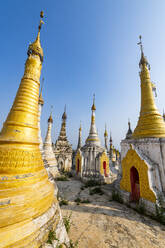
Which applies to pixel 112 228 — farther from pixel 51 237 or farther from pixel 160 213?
pixel 51 237

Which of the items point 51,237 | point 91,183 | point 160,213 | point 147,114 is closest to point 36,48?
point 51,237

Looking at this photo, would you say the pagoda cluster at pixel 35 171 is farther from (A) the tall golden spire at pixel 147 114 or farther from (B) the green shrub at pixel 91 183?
(B) the green shrub at pixel 91 183

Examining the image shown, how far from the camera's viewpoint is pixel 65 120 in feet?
75.4

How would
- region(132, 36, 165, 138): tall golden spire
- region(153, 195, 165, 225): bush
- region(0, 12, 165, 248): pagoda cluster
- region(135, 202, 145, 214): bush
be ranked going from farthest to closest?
region(132, 36, 165, 138): tall golden spire → region(135, 202, 145, 214): bush → region(153, 195, 165, 225): bush → region(0, 12, 165, 248): pagoda cluster

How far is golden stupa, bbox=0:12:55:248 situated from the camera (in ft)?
8.11

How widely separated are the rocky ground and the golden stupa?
7.29 feet

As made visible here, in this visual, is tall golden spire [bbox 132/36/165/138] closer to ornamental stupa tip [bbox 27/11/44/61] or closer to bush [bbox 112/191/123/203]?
bush [bbox 112/191/123/203]

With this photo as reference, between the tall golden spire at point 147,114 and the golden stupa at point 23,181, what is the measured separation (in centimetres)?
773

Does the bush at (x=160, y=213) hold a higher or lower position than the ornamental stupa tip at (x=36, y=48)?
lower

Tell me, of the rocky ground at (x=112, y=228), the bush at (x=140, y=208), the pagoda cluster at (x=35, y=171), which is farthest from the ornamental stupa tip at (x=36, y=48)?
the bush at (x=140, y=208)

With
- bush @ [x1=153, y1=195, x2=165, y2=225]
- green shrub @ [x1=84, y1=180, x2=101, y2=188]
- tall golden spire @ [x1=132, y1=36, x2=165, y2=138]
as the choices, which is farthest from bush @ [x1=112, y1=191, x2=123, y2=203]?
tall golden spire @ [x1=132, y1=36, x2=165, y2=138]

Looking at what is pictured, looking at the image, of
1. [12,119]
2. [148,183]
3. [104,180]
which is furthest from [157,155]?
[12,119]

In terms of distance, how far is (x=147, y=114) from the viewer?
352 inches

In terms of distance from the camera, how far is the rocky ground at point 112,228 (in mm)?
4237
